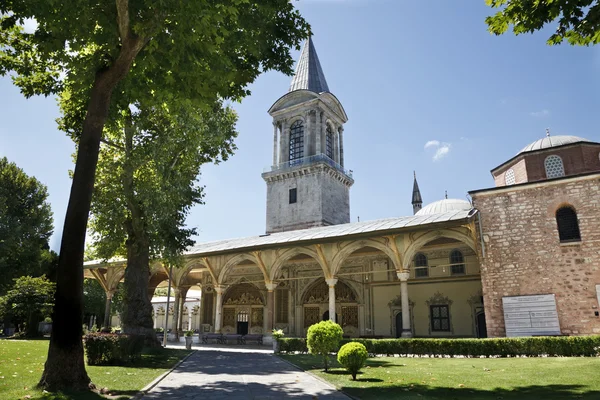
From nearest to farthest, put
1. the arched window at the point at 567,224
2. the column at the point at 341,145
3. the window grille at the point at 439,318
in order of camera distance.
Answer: the arched window at the point at 567,224, the window grille at the point at 439,318, the column at the point at 341,145

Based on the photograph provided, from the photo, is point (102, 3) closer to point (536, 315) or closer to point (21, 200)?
point (536, 315)

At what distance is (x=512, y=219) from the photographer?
51.9ft

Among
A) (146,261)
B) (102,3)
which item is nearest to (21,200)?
(146,261)

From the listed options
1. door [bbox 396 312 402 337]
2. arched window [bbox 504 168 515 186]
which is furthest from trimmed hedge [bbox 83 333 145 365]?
arched window [bbox 504 168 515 186]

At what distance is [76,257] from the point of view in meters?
7.46

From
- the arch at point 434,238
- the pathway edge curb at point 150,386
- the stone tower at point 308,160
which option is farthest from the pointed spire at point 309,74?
the pathway edge curb at point 150,386

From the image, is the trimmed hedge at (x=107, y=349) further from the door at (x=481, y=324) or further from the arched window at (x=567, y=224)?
the door at (x=481, y=324)

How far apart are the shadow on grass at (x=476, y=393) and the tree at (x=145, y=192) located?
1020 cm

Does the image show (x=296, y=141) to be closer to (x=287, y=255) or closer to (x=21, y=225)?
(x=287, y=255)

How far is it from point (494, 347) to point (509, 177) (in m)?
11.3

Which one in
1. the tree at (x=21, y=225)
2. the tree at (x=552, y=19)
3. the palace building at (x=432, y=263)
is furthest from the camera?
the tree at (x=21, y=225)

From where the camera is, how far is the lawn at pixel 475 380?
276 inches

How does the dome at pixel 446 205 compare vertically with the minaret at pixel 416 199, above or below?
below

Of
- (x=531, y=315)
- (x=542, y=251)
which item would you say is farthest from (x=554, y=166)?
(x=531, y=315)
